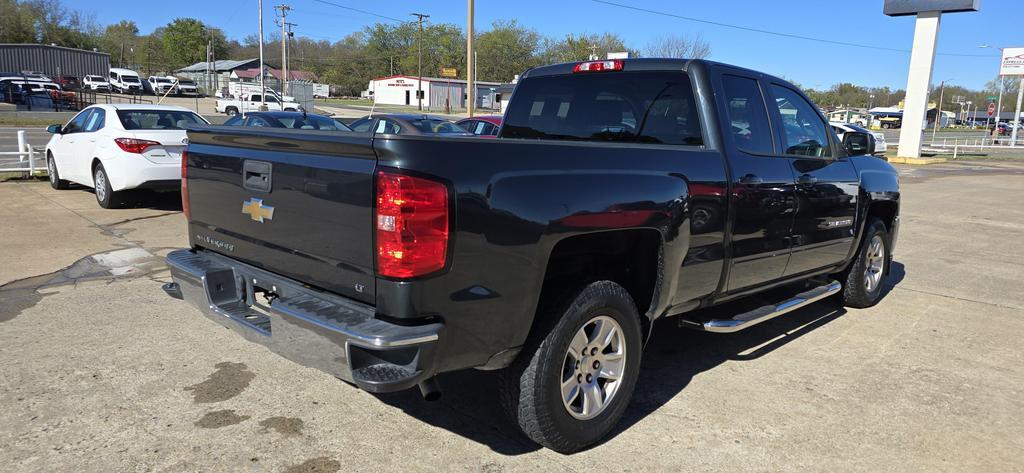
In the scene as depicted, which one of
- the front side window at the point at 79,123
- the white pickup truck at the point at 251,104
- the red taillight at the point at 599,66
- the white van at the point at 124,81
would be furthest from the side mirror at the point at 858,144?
the white van at the point at 124,81

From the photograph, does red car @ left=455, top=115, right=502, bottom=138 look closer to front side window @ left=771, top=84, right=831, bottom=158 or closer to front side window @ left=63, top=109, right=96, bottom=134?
front side window @ left=63, top=109, right=96, bottom=134

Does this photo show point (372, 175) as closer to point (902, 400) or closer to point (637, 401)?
point (637, 401)

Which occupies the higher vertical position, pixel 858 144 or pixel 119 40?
pixel 119 40

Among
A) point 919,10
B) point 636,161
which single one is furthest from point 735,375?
point 919,10

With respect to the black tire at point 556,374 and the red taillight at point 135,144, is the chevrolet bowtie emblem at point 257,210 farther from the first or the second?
the red taillight at point 135,144

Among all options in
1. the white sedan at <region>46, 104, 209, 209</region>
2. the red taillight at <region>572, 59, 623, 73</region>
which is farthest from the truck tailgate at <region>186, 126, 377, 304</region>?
the white sedan at <region>46, 104, 209, 209</region>

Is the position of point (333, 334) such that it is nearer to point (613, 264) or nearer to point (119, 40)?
point (613, 264)

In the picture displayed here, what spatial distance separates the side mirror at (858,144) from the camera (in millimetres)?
5371

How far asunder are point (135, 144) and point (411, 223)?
8.39m

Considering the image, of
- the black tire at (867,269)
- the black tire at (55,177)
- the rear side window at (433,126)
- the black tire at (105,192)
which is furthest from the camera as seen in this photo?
the rear side window at (433,126)

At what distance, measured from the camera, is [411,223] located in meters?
2.59

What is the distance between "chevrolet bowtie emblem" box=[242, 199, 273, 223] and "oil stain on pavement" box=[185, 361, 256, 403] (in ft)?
3.72

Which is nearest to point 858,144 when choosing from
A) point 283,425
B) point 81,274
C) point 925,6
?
point 283,425

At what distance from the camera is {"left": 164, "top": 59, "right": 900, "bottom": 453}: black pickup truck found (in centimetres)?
265
